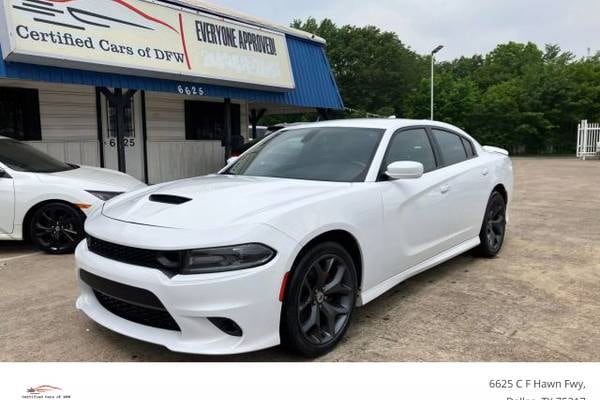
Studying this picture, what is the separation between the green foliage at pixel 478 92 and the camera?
1407 inches

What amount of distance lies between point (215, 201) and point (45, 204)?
12.1ft

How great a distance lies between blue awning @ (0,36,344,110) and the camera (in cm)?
797

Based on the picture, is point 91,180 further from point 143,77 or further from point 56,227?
point 143,77

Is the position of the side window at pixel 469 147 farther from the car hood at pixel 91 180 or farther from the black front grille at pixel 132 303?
the car hood at pixel 91 180

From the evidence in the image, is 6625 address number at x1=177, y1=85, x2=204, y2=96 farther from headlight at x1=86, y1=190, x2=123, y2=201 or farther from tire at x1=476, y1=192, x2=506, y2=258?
tire at x1=476, y1=192, x2=506, y2=258

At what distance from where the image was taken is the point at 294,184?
3.54 meters

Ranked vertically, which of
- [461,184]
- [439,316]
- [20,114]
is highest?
[20,114]

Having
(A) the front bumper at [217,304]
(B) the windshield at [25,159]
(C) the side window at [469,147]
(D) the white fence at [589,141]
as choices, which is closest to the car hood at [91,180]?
(B) the windshield at [25,159]

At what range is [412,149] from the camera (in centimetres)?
430

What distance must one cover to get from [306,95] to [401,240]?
10.2m

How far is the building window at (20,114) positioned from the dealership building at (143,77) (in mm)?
20

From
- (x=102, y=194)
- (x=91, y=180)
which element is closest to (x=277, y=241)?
(x=102, y=194)

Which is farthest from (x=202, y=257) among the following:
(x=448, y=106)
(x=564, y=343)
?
(x=448, y=106)

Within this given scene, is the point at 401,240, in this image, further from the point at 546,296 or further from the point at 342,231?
the point at 546,296
